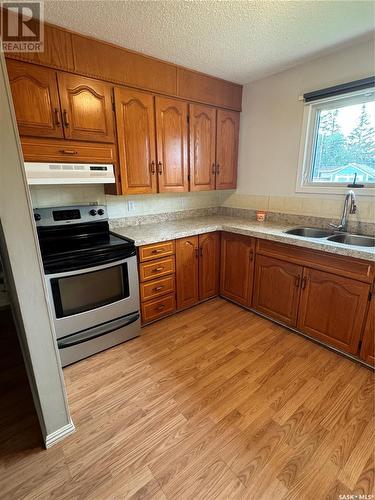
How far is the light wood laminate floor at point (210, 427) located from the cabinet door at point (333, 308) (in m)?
0.15

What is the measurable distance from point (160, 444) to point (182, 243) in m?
1.57

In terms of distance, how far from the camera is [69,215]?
2078 mm

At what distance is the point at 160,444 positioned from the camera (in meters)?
1.36

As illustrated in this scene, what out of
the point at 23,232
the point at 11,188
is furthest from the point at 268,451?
the point at 11,188

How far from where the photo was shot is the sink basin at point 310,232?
2340 mm

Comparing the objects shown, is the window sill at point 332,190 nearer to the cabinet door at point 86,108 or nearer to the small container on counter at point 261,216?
the small container on counter at point 261,216

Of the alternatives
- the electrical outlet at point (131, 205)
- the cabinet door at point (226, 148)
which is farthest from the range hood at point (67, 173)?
the cabinet door at point (226, 148)

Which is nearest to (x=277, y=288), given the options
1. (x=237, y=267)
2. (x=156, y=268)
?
(x=237, y=267)

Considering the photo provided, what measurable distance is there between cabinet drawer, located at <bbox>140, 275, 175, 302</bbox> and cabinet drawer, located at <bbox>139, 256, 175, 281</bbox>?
6cm

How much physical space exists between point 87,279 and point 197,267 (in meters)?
1.17

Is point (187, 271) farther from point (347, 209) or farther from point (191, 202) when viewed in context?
point (347, 209)

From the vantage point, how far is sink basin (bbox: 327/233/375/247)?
2.06 metres

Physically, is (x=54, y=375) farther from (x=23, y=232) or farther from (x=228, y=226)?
(x=228, y=226)

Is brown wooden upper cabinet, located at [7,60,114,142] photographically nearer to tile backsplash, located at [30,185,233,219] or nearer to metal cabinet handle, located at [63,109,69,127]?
metal cabinet handle, located at [63,109,69,127]
